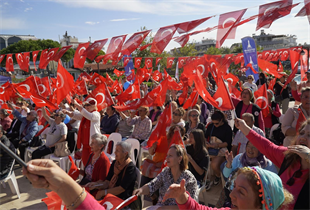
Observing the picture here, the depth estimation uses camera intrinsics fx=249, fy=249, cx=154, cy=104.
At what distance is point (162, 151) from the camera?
445 centimetres

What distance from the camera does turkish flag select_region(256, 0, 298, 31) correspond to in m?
4.51

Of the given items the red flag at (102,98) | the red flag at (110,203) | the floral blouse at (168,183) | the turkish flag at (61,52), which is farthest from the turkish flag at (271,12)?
the turkish flag at (61,52)

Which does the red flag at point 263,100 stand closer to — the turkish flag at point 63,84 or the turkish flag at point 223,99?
the turkish flag at point 223,99

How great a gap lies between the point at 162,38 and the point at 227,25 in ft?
5.21

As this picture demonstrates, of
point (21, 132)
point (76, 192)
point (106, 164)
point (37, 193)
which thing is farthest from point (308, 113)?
point (21, 132)

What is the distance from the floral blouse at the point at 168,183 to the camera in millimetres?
3082

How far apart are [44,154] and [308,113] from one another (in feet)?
18.0

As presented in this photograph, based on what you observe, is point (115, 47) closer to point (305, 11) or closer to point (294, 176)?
point (305, 11)

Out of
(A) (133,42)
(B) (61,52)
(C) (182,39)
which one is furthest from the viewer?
(B) (61,52)

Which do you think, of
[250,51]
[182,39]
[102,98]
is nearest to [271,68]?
[250,51]

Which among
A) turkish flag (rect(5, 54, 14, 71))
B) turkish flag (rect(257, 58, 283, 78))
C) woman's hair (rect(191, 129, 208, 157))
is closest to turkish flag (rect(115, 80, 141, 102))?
woman's hair (rect(191, 129, 208, 157))

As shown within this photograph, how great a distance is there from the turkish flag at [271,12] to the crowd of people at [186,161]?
55.8 inches

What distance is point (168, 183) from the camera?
10.6ft

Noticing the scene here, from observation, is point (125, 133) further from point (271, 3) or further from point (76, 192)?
point (76, 192)
